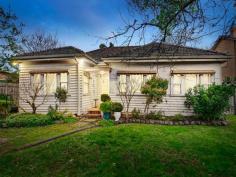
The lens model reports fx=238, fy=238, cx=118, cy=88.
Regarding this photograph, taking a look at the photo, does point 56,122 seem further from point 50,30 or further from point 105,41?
point 50,30

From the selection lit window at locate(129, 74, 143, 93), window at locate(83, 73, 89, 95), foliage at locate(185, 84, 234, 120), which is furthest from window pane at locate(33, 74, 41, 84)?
foliage at locate(185, 84, 234, 120)

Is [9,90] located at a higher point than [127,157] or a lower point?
higher

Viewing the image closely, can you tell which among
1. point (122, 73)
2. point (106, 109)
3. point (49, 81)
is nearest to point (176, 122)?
point (106, 109)

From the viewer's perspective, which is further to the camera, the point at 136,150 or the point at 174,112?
the point at 174,112

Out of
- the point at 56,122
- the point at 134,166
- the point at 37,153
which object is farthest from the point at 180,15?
the point at 56,122

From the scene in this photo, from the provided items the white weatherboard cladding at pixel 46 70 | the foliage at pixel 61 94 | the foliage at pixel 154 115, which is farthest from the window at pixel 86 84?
the foliage at pixel 154 115

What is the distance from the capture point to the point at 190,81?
14.7m

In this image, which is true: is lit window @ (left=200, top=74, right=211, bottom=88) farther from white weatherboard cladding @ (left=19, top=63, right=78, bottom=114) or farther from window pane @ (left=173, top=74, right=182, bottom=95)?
white weatherboard cladding @ (left=19, top=63, right=78, bottom=114)

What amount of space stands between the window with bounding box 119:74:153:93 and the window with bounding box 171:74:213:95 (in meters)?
1.62

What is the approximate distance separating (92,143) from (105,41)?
12.1 feet

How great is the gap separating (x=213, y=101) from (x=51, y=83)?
31.7 feet

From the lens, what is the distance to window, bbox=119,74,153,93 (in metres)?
15.0

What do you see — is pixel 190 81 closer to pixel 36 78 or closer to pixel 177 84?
pixel 177 84

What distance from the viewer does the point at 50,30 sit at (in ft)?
116
